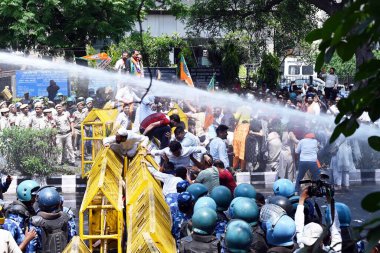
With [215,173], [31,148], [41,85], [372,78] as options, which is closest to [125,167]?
[215,173]

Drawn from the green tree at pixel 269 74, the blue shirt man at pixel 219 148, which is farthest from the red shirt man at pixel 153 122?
the green tree at pixel 269 74

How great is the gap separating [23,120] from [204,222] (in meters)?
12.3

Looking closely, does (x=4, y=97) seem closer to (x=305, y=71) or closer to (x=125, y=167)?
(x=125, y=167)

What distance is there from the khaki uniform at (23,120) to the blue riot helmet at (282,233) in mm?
12087

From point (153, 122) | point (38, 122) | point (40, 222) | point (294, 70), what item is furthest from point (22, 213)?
point (294, 70)

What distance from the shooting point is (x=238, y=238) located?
5355mm

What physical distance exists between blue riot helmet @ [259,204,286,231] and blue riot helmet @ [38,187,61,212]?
1941 millimetres

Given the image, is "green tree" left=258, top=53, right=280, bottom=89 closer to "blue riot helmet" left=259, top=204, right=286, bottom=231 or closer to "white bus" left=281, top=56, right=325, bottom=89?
"white bus" left=281, top=56, right=325, bottom=89

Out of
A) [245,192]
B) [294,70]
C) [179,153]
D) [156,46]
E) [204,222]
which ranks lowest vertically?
[294,70]

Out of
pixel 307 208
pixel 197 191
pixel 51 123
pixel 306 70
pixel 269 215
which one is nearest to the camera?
pixel 269 215

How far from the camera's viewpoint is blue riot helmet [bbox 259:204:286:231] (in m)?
5.80

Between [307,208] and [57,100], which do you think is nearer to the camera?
[307,208]

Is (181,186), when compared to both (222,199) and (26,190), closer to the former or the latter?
(222,199)

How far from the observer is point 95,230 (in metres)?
8.34
